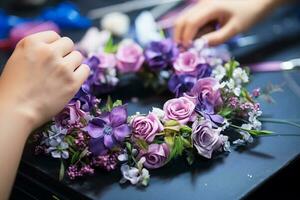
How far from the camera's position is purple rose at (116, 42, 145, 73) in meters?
0.88

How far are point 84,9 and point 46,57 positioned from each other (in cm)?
57

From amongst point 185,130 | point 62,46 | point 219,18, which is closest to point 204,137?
point 185,130

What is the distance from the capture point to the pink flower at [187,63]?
83 centimetres

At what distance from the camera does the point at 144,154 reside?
26.5 inches

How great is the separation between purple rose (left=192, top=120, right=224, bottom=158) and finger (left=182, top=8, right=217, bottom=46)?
10.7 inches

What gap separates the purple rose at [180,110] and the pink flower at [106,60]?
0.63 feet

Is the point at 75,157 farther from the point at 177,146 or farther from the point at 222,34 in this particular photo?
the point at 222,34

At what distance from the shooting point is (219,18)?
967mm

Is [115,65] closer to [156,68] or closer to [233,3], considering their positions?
[156,68]

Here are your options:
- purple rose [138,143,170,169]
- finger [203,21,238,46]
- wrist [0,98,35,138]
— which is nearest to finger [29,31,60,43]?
wrist [0,98,35,138]

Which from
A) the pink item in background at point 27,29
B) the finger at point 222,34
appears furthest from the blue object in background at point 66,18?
the finger at point 222,34

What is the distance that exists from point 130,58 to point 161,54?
0.06 metres

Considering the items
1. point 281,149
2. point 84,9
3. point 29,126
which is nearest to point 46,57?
point 29,126

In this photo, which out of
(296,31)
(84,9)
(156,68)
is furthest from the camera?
(84,9)
